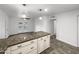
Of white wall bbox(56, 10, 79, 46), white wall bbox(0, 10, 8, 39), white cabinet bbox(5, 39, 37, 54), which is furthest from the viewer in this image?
white wall bbox(56, 10, 79, 46)

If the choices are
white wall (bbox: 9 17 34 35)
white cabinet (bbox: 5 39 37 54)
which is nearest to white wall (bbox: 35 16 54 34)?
white wall (bbox: 9 17 34 35)

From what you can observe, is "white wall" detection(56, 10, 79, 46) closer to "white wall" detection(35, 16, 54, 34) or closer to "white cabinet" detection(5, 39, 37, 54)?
"white wall" detection(35, 16, 54, 34)

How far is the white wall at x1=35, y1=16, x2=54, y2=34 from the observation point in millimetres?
1140

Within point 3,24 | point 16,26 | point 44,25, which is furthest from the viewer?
point 44,25

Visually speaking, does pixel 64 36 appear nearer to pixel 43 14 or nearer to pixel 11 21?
pixel 43 14

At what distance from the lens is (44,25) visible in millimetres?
1164

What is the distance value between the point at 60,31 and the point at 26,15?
667 mm

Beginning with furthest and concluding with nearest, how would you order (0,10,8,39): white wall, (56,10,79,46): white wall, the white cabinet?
(56,10,79,46): white wall < the white cabinet < (0,10,8,39): white wall

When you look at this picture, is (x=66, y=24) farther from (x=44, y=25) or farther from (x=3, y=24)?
(x=3, y=24)

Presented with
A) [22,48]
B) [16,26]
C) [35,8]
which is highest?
[35,8]

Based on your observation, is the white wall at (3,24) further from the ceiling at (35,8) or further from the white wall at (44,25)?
the white wall at (44,25)

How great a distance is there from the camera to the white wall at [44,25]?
3.74 ft

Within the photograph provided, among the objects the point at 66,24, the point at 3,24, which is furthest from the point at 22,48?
the point at 66,24
